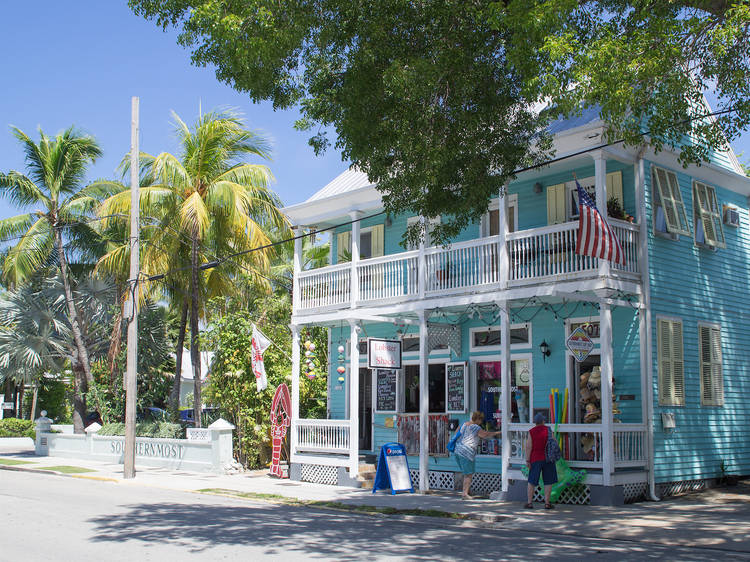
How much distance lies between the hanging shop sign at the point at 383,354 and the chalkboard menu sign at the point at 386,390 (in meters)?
2.13

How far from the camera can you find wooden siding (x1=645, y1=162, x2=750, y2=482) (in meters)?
15.4

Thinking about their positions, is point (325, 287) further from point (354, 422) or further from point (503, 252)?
point (503, 252)

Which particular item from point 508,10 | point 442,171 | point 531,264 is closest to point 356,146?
point 442,171

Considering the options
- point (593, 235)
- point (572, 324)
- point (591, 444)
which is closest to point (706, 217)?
point (572, 324)

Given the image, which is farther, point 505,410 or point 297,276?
point 297,276

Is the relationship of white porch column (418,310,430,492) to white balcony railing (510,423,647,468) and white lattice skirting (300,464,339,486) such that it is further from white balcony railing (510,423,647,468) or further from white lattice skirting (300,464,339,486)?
white lattice skirting (300,464,339,486)

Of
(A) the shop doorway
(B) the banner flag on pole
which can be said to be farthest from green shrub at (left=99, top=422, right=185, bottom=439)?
(A) the shop doorway

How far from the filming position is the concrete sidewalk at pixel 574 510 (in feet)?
34.8

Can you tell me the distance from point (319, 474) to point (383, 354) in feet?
11.9

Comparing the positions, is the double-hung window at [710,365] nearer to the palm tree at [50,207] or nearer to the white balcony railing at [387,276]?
the white balcony railing at [387,276]

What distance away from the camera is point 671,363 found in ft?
50.8

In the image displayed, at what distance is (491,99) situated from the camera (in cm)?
1234

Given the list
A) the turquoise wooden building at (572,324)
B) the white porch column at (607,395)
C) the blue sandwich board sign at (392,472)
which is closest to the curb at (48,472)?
the turquoise wooden building at (572,324)

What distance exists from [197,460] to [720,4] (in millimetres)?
16230
